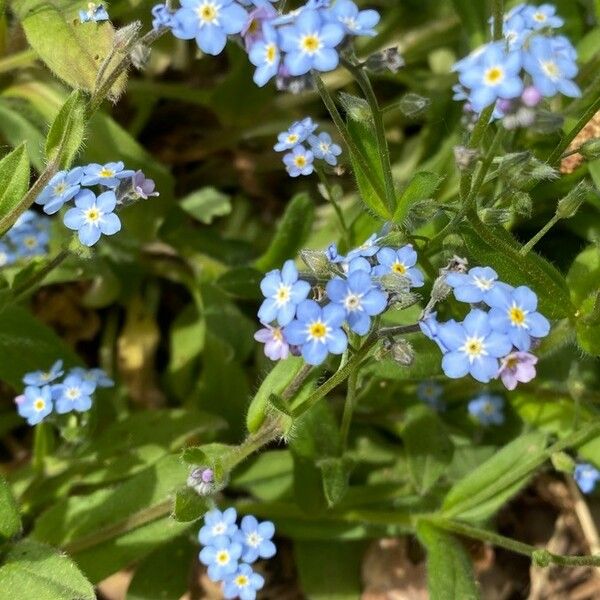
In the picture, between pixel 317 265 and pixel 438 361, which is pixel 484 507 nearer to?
pixel 438 361

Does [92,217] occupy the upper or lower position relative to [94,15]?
lower

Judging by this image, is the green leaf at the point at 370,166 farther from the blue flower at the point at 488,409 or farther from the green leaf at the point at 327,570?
the green leaf at the point at 327,570

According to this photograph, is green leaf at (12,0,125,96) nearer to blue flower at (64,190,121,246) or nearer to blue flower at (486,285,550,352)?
blue flower at (64,190,121,246)

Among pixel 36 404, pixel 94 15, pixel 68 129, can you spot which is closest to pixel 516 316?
pixel 68 129

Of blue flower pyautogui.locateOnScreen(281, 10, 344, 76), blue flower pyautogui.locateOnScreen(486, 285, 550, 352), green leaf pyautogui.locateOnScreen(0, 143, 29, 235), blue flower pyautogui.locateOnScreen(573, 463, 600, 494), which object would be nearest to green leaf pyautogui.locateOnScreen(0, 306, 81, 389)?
green leaf pyautogui.locateOnScreen(0, 143, 29, 235)

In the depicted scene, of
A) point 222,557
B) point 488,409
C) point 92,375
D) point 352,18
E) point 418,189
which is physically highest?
point 352,18

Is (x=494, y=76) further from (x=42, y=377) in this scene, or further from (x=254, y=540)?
(x=42, y=377)
